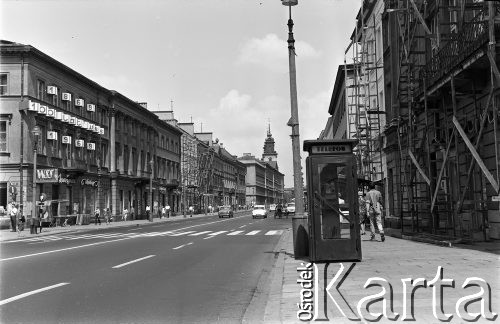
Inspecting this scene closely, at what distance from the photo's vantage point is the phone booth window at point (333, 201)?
10.7 metres

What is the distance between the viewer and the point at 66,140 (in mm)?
43281

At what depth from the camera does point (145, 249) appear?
17.8m

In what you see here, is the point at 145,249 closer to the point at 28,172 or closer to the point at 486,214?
the point at 486,214

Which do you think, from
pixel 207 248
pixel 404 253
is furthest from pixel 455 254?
pixel 207 248

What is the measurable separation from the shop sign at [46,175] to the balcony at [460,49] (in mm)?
28312

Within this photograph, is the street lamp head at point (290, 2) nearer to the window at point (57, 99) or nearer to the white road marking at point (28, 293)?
the white road marking at point (28, 293)

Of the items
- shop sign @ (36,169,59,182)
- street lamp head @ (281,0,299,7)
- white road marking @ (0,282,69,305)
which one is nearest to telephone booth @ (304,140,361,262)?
street lamp head @ (281,0,299,7)

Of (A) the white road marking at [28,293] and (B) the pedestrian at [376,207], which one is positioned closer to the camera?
(A) the white road marking at [28,293]

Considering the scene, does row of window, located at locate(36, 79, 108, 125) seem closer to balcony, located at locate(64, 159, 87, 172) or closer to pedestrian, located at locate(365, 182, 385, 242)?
balcony, located at locate(64, 159, 87, 172)

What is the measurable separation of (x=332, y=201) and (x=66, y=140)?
121ft

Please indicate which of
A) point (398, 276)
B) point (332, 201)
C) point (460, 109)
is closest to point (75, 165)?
point (460, 109)

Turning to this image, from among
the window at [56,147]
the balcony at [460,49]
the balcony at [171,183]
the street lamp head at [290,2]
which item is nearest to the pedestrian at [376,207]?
the balcony at [460,49]

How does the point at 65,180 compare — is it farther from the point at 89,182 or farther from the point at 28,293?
the point at 28,293

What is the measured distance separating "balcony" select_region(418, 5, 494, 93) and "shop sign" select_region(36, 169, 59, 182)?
28.3 metres
